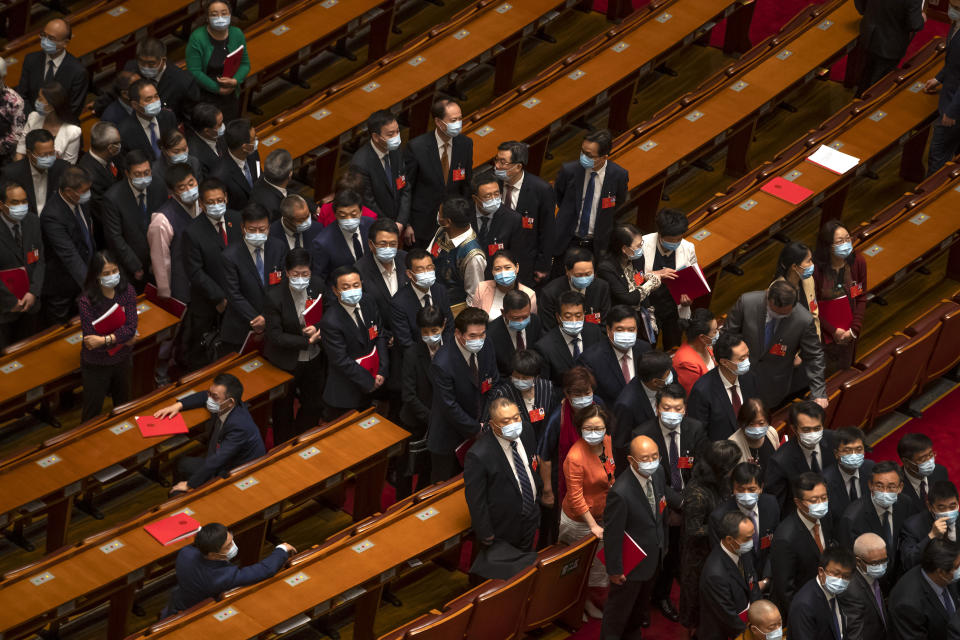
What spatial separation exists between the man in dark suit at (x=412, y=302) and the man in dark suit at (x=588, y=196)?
1.12 metres

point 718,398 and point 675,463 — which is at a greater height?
point 718,398

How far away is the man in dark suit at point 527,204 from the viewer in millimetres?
8547

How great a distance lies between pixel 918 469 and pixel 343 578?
101 inches

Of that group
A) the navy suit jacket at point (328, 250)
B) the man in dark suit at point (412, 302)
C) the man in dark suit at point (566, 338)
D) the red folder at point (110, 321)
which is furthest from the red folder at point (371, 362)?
the red folder at point (110, 321)

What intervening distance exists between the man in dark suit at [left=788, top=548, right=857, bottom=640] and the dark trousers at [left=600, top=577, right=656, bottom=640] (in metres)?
0.70

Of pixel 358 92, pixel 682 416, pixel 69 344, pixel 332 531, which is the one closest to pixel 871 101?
pixel 358 92

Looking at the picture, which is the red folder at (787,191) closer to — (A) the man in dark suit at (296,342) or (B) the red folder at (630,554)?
(A) the man in dark suit at (296,342)

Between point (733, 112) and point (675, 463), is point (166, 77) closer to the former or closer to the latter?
point (733, 112)

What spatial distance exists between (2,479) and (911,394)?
4638 mm

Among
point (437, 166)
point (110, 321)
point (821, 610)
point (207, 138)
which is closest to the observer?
point (821, 610)

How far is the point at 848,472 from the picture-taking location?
7246mm

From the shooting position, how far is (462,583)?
7.72 meters

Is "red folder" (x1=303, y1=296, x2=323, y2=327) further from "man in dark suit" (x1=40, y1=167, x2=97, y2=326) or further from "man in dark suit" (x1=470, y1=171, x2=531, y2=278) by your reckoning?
"man in dark suit" (x1=40, y1=167, x2=97, y2=326)

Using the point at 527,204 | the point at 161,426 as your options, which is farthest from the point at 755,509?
the point at 161,426
